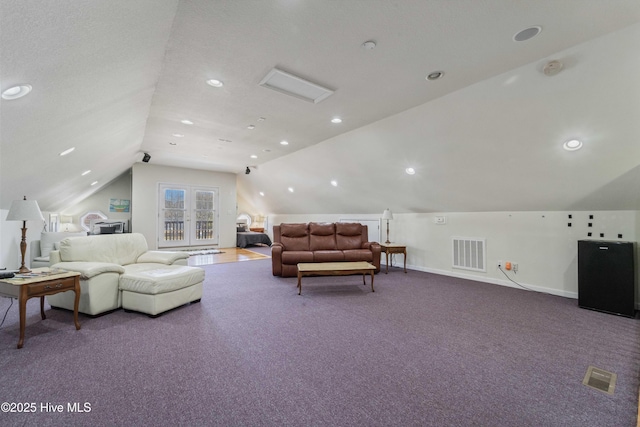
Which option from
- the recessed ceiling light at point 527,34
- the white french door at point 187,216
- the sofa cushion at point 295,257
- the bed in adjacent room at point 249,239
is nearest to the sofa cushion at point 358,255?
the sofa cushion at point 295,257

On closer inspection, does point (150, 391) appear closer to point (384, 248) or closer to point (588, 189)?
point (384, 248)

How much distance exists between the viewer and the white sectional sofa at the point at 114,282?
2986 millimetres

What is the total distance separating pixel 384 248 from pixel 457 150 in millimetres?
2430

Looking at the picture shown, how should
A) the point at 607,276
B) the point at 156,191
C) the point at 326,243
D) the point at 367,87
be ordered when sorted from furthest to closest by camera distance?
the point at 156,191
the point at 326,243
the point at 607,276
the point at 367,87

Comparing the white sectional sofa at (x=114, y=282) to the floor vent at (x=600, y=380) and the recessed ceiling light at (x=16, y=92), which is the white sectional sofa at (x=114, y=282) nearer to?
the recessed ceiling light at (x=16, y=92)

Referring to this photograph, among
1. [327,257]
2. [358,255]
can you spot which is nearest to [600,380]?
[358,255]

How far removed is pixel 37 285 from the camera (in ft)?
7.82

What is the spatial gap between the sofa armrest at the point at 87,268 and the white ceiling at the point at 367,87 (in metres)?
1.06

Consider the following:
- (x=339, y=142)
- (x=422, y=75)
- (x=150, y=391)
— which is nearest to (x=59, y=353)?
(x=150, y=391)

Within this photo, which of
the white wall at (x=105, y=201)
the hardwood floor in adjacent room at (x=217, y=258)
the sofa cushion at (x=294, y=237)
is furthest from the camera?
the white wall at (x=105, y=201)

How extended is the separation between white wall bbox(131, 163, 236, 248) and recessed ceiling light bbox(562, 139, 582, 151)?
8.64 m

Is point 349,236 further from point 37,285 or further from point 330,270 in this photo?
point 37,285

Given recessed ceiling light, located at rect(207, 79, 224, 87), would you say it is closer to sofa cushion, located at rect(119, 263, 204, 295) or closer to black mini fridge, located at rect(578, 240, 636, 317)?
sofa cushion, located at rect(119, 263, 204, 295)

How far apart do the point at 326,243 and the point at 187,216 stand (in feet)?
17.4
